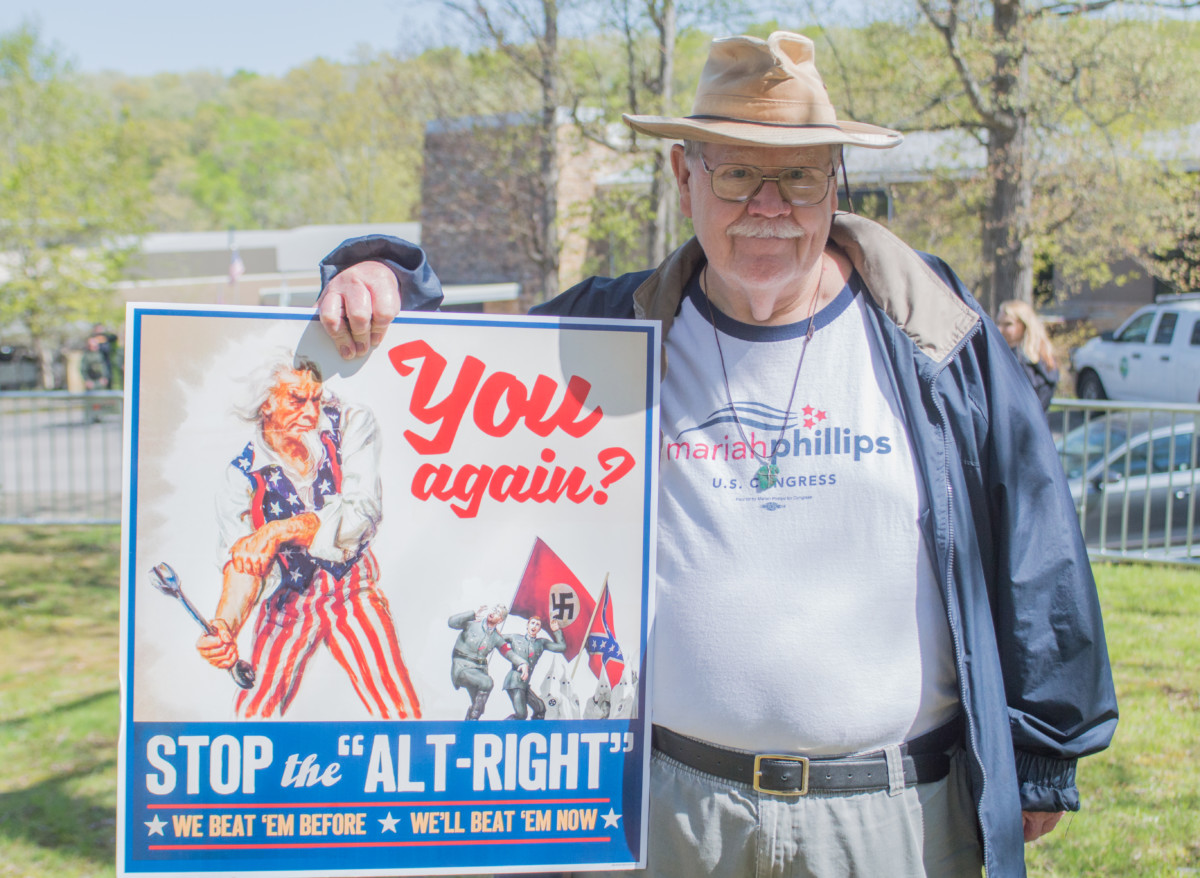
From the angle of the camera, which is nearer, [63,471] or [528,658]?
[528,658]

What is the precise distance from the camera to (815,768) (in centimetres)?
186

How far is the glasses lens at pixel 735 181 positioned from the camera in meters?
1.91

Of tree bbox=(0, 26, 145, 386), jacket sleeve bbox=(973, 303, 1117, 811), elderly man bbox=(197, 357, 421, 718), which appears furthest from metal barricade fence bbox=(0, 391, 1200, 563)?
tree bbox=(0, 26, 145, 386)

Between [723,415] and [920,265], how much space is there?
49cm

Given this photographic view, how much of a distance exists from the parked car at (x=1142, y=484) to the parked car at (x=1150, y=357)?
787cm

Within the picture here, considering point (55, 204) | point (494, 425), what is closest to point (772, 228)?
point (494, 425)

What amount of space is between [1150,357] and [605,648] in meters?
16.3

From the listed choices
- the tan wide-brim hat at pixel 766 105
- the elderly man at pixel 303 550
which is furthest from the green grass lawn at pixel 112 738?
the tan wide-brim hat at pixel 766 105

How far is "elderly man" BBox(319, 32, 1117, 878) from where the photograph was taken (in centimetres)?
184

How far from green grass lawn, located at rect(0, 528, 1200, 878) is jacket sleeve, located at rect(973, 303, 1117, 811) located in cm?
214

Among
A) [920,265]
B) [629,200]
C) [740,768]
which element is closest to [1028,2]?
[629,200]

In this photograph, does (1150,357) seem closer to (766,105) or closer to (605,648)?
(766,105)

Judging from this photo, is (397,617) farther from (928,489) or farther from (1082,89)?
(1082,89)

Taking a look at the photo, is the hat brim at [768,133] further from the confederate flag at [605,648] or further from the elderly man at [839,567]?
the confederate flag at [605,648]
